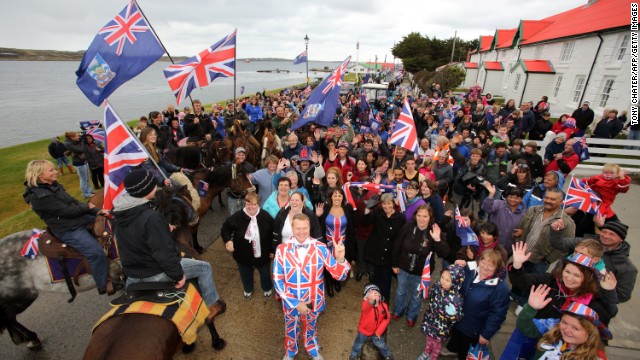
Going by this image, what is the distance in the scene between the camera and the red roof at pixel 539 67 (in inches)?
943

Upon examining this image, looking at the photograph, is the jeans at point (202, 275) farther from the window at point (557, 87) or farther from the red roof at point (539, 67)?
the red roof at point (539, 67)

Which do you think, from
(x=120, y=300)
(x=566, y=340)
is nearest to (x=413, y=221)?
(x=566, y=340)

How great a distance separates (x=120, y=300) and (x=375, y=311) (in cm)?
299

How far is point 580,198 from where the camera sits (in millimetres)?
4230

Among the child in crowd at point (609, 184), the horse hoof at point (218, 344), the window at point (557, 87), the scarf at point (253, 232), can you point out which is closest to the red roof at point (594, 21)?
the window at point (557, 87)

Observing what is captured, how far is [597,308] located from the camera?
297 cm

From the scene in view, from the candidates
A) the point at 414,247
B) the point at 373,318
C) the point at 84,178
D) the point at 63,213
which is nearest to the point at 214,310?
the point at 373,318

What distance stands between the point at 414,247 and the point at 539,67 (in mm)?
29330

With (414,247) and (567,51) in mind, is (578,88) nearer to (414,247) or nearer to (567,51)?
(567,51)

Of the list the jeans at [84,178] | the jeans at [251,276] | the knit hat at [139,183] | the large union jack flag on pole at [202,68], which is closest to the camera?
the knit hat at [139,183]

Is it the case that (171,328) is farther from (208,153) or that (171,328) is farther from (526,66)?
(526,66)

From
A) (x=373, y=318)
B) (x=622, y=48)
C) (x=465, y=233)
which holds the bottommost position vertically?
(x=373, y=318)

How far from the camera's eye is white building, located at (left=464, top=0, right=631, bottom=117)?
17.0 metres

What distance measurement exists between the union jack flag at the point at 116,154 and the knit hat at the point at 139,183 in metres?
1.49
